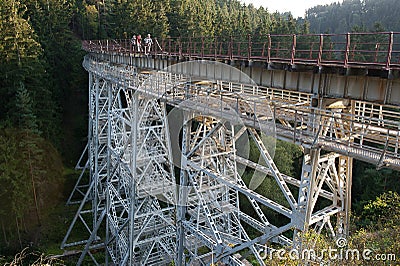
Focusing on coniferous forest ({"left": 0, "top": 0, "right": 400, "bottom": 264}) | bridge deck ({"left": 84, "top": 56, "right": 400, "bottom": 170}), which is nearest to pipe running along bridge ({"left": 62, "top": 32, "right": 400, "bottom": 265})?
bridge deck ({"left": 84, "top": 56, "right": 400, "bottom": 170})

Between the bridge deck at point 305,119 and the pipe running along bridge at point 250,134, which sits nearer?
the bridge deck at point 305,119

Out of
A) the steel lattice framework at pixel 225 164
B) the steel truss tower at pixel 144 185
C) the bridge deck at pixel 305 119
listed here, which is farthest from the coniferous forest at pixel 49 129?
the steel truss tower at pixel 144 185

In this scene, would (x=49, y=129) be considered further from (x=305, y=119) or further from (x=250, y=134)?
(x=305, y=119)

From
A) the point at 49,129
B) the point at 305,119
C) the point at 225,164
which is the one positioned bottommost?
the point at 49,129

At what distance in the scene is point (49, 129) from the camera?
23359 millimetres

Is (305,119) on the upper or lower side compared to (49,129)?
upper

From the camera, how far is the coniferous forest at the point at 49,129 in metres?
17.6

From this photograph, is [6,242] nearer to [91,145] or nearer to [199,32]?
[91,145]

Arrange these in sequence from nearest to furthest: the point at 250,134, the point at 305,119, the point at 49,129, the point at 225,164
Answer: the point at 305,119, the point at 250,134, the point at 225,164, the point at 49,129

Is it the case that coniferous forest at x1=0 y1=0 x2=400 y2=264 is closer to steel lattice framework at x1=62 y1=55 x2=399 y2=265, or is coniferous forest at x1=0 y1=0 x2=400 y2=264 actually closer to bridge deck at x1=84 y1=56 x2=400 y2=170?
steel lattice framework at x1=62 y1=55 x2=399 y2=265

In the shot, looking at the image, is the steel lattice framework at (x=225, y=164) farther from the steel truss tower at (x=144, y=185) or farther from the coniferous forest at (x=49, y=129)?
the coniferous forest at (x=49, y=129)

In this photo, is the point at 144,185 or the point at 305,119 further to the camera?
the point at 144,185

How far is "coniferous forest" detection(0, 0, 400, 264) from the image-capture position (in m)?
17.6

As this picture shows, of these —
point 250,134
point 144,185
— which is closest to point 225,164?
point 250,134
